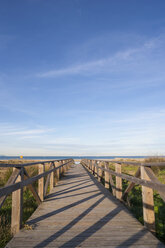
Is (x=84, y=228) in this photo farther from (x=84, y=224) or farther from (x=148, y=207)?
(x=148, y=207)

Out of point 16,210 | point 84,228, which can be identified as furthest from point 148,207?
point 16,210

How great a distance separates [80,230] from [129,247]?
3.35ft

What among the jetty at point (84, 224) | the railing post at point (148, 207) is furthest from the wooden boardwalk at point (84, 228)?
the railing post at point (148, 207)

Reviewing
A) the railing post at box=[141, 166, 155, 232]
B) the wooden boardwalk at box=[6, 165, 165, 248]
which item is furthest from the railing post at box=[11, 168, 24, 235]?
the railing post at box=[141, 166, 155, 232]

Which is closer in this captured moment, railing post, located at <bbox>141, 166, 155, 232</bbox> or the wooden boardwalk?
the wooden boardwalk

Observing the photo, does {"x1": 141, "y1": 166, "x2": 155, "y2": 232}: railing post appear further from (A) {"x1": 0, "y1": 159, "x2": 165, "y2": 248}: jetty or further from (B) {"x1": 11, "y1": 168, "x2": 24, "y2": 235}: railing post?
(B) {"x1": 11, "y1": 168, "x2": 24, "y2": 235}: railing post

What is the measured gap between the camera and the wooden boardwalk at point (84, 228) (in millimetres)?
2977

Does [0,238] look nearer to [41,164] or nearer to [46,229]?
[46,229]

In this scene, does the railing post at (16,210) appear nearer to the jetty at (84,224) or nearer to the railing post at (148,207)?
the jetty at (84,224)

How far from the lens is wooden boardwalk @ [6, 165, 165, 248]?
2.98m

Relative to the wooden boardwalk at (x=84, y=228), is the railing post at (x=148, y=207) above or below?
above

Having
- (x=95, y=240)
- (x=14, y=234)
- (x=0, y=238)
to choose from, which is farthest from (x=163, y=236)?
(x=0, y=238)

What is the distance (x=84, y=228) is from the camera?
3.61 meters

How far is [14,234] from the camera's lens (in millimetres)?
3391
